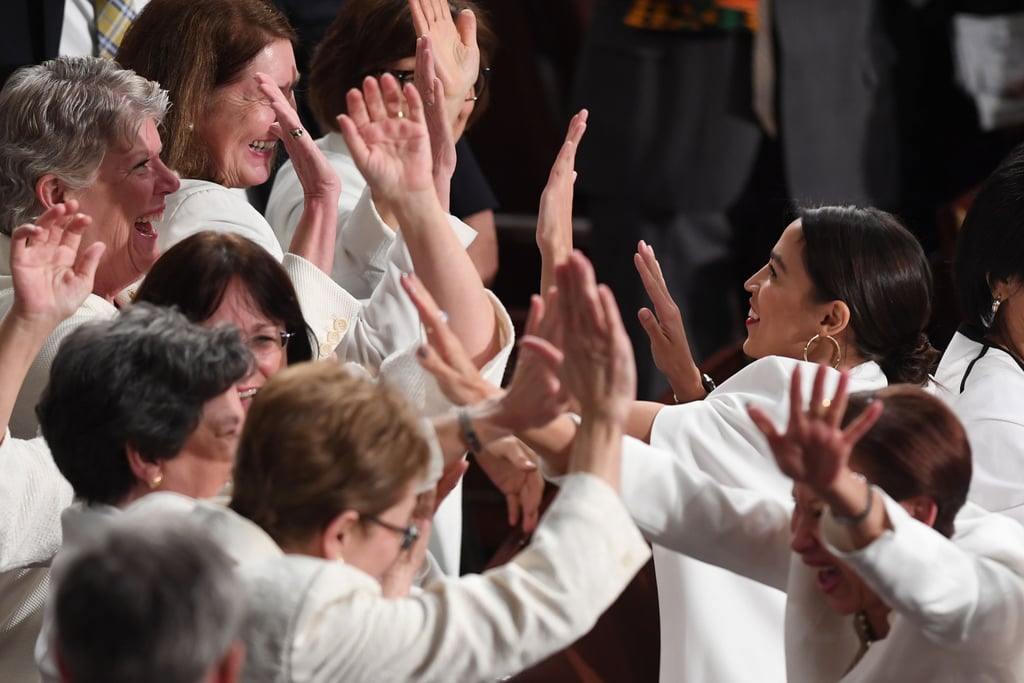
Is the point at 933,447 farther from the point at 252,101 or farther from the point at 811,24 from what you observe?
the point at 811,24

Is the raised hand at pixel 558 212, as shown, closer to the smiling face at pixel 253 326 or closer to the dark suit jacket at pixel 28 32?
the smiling face at pixel 253 326

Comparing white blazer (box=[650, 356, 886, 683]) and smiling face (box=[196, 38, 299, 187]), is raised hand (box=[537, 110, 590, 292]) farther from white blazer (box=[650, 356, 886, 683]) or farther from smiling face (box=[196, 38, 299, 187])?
smiling face (box=[196, 38, 299, 187])

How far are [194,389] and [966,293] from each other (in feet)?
4.95

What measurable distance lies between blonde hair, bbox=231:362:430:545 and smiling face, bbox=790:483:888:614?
1.54 feet

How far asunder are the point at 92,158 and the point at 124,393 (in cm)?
84

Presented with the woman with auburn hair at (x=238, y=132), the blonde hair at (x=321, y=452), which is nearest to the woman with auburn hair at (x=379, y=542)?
the blonde hair at (x=321, y=452)

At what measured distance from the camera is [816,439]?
1833mm

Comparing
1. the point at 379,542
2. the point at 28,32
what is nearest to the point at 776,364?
the point at 379,542

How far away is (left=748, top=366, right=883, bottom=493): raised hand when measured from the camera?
1830mm

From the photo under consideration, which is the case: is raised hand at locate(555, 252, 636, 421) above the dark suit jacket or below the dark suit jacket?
above

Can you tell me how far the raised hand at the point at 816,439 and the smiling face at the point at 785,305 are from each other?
96 centimetres

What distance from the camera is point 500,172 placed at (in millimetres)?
5668

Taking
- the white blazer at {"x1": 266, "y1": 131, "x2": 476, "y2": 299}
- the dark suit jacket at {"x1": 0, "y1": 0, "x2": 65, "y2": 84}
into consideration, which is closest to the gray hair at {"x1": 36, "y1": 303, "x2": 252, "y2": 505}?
the white blazer at {"x1": 266, "y1": 131, "x2": 476, "y2": 299}

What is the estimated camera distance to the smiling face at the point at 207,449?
6.82 feet
